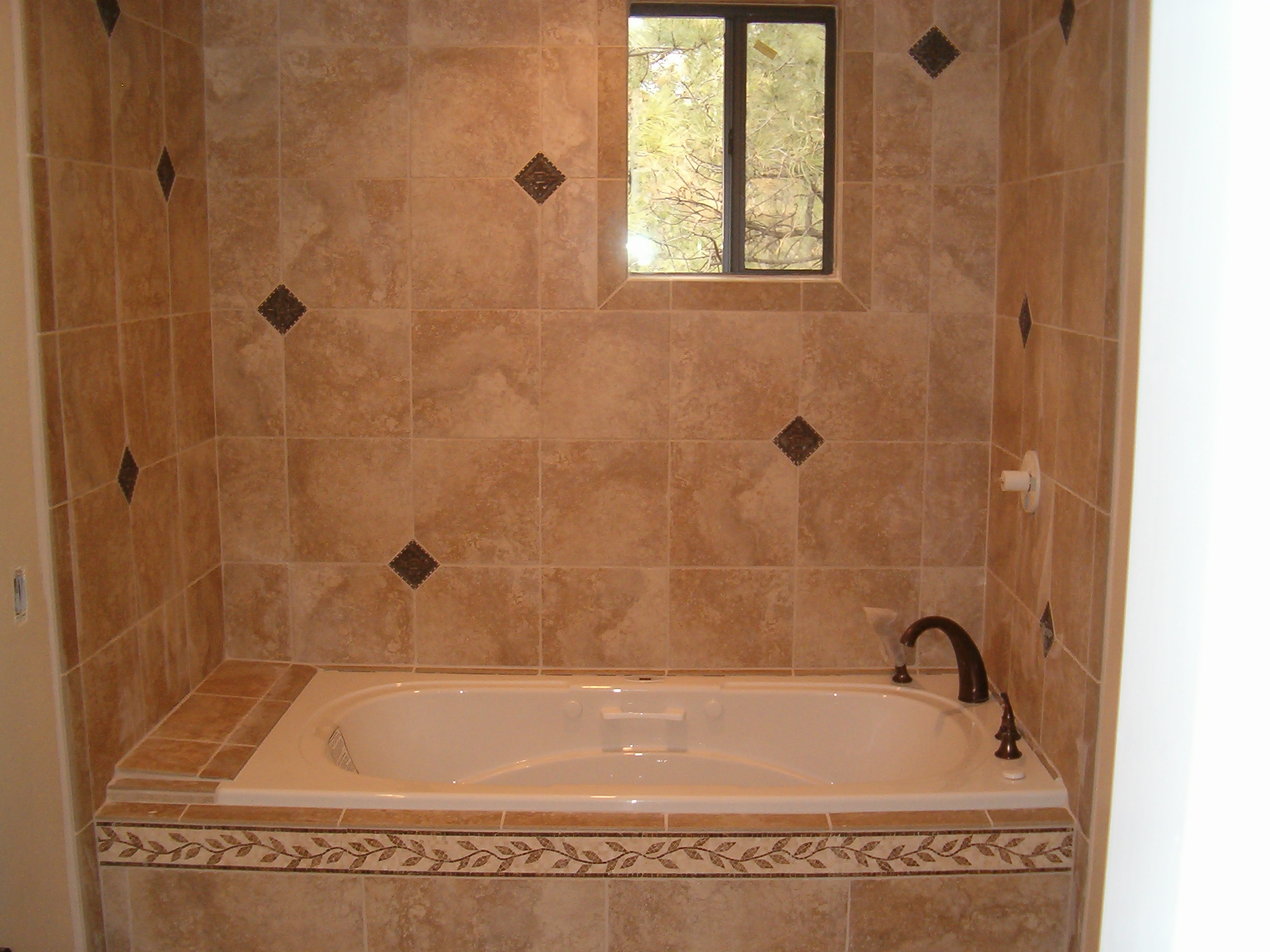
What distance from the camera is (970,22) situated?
2725mm

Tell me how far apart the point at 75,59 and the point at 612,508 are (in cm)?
148

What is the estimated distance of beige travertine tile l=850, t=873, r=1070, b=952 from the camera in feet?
7.20

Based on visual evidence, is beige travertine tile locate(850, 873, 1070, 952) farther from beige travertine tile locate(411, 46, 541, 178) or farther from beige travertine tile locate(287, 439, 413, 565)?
beige travertine tile locate(411, 46, 541, 178)

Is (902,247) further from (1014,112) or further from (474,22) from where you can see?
(474,22)

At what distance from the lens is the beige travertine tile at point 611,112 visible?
107 inches

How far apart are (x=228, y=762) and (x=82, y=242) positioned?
1.05 m

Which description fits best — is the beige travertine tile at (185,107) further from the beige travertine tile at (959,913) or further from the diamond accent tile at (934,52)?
the beige travertine tile at (959,913)

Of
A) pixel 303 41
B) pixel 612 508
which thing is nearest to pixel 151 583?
pixel 612 508

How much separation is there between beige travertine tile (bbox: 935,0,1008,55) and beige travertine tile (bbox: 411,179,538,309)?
1.05 metres

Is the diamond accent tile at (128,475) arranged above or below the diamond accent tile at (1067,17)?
below

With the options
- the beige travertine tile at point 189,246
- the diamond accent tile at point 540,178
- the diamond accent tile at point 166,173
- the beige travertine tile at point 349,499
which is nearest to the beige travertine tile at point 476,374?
the beige travertine tile at point 349,499

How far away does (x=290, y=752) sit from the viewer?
2441 millimetres

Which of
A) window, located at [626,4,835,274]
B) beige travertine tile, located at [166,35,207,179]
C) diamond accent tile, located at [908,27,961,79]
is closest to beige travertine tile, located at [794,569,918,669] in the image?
window, located at [626,4,835,274]

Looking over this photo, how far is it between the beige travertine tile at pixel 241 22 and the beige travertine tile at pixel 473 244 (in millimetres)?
481
